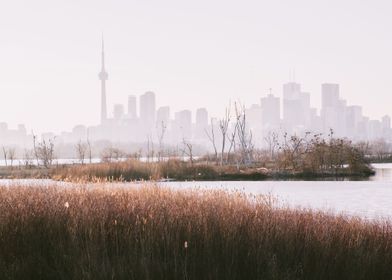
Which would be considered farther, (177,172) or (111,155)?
→ (111,155)

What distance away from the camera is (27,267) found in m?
6.12

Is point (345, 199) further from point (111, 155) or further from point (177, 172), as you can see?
point (111, 155)

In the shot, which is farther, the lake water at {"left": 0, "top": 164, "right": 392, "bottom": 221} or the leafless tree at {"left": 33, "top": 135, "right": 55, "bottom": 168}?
the leafless tree at {"left": 33, "top": 135, "right": 55, "bottom": 168}

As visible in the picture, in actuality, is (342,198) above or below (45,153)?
below

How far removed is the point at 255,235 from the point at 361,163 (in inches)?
1239

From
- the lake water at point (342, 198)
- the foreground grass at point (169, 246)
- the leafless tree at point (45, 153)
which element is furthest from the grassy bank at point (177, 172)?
the foreground grass at point (169, 246)

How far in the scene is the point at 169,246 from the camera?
646cm

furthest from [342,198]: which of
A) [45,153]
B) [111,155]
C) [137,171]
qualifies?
[111,155]

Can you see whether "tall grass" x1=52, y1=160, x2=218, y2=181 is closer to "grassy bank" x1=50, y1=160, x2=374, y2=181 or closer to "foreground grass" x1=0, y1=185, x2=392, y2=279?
"grassy bank" x1=50, y1=160, x2=374, y2=181

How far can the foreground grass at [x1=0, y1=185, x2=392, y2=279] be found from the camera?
593cm

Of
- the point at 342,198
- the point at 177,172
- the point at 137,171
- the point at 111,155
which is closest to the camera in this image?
the point at 342,198

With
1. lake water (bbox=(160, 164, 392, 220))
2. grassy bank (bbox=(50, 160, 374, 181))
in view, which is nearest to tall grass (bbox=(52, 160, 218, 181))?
grassy bank (bbox=(50, 160, 374, 181))

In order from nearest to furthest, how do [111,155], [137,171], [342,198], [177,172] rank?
[342,198] < [137,171] < [177,172] < [111,155]

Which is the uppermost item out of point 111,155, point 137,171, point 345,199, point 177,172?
point 111,155
